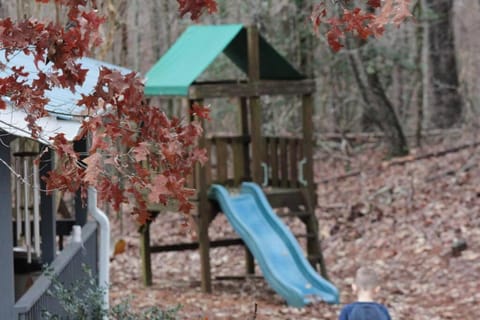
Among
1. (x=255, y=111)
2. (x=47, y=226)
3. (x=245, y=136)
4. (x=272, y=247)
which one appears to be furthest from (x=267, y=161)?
(x=47, y=226)

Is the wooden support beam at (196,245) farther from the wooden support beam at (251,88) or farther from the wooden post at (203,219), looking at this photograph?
the wooden support beam at (251,88)

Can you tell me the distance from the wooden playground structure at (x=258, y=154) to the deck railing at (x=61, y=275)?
158 inches

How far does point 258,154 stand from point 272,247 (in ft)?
4.35

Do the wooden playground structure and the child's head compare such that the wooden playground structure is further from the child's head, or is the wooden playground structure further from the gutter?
the child's head

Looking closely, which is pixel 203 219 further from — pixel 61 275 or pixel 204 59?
pixel 61 275

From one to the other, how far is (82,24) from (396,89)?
2204 centimetres

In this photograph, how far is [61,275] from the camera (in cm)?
861

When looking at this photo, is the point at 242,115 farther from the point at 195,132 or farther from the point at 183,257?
the point at 195,132

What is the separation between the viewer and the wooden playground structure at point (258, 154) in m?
14.7

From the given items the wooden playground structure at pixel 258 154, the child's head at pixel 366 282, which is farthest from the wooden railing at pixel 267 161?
the child's head at pixel 366 282

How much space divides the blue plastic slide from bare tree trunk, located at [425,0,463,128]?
11490 mm

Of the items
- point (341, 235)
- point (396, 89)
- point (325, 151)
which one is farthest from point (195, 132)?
point (396, 89)

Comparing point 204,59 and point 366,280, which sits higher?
point 204,59

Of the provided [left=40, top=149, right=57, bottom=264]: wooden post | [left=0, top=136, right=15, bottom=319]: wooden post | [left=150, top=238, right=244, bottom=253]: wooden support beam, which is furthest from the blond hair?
[left=150, top=238, right=244, bottom=253]: wooden support beam
